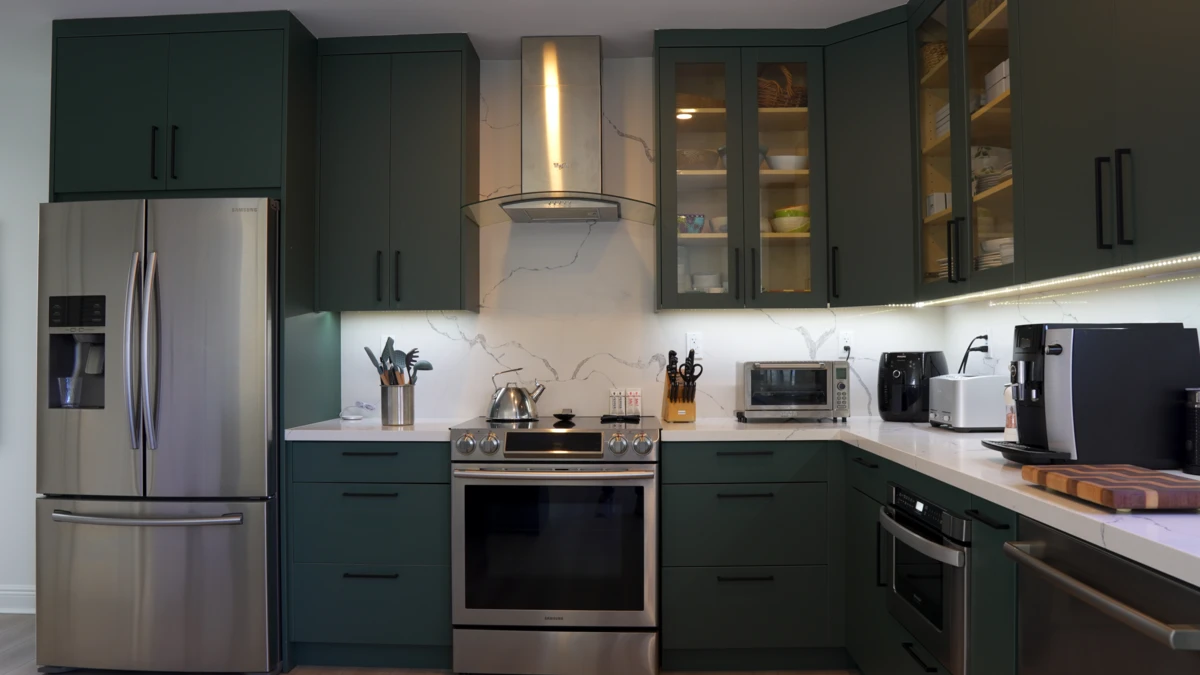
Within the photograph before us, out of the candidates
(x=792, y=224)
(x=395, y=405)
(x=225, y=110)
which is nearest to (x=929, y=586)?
(x=792, y=224)

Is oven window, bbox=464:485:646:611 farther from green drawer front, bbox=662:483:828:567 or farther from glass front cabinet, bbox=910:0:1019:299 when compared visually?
glass front cabinet, bbox=910:0:1019:299

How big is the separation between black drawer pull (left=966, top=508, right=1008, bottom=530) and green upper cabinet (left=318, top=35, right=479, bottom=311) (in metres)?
2.08

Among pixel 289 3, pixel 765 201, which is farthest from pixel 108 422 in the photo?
pixel 765 201

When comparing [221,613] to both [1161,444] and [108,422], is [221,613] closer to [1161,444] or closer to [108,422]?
[108,422]

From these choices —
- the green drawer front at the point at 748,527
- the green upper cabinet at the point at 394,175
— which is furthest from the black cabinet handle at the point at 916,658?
the green upper cabinet at the point at 394,175

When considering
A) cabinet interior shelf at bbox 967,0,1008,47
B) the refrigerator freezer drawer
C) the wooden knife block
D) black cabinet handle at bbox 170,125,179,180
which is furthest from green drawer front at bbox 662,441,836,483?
black cabinet handle at bbox 170,125,179,180

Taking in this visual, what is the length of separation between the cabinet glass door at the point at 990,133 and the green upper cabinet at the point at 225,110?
2465 millimetres

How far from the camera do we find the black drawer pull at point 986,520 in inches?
62.0

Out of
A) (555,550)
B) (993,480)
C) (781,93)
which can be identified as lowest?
(555,550)

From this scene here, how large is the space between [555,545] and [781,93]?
204 cm

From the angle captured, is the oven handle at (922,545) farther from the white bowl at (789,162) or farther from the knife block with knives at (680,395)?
the white bowl at (789,162)

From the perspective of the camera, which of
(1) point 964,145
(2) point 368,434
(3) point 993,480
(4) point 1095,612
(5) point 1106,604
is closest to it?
(5) point 1106,604

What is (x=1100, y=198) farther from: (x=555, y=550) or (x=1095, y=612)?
(x=555, y=550)

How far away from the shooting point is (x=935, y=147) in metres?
2.71
